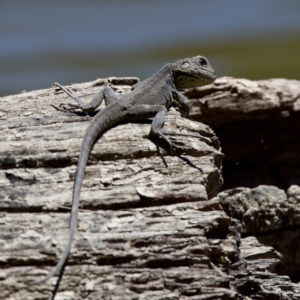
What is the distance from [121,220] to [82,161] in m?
0.59

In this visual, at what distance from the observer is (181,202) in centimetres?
464

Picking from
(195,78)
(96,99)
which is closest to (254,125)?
(195,78)

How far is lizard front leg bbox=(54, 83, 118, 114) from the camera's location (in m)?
5.56

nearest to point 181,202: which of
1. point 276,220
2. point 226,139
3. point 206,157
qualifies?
point 206,157

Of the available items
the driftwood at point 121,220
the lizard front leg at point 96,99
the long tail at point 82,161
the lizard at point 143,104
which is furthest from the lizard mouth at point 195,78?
the long tail at point 82,161

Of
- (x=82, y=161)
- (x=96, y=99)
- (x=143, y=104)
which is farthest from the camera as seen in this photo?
(x=143, y=104)

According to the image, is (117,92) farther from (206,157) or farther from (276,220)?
(276,220)

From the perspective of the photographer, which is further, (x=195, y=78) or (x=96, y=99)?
(x=195, y=78)

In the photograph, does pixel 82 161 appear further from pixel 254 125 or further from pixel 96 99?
pixel 254 125

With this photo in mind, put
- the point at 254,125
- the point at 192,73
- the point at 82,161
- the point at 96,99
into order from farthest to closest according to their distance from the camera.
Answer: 1. the point at 254,125
2. the point at 192,73
3. the point at 96,99
4. the point at 82,161

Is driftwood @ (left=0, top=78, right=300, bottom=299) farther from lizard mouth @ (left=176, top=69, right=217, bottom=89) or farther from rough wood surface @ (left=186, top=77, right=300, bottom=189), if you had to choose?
rough wood surface @ (left=186, top=77, right=300, bottom=189)

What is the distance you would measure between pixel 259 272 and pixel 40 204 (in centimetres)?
196

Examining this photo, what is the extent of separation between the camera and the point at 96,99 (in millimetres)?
5688

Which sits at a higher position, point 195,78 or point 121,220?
point 195,78
